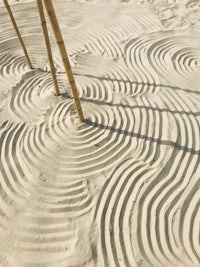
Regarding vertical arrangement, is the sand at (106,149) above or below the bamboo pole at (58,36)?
below

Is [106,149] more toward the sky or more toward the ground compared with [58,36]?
more toward the ground

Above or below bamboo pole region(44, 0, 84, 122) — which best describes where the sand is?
below

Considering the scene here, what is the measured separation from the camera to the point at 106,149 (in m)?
5.99

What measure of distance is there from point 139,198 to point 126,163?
2.43 feet

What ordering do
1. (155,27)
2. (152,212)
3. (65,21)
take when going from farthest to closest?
1. (65,21)
2. (155,27)
3. (152,212)

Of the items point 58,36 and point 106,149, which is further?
point 106,149

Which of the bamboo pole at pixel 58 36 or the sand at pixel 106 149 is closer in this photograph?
the sand at pixel 106 149

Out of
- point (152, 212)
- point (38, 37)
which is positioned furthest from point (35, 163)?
point (38, 37)

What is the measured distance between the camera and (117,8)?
32.0ft

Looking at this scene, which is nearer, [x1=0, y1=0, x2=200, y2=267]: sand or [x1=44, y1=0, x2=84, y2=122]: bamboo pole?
→ [x1=0, y1=0, x2=200, y2=267]: sand

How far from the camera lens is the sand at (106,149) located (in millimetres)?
4785

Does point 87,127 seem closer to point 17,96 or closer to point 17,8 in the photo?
point 17,96

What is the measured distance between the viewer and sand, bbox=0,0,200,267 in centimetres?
479

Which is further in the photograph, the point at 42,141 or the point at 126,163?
the point at 42,141
